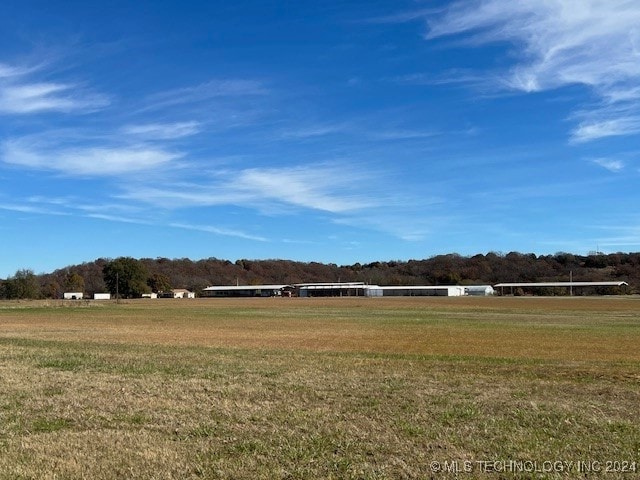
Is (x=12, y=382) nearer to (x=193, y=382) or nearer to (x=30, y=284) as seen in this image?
(x=193, y=382)

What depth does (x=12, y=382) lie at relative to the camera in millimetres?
15352

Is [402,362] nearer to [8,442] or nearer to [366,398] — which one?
[366,398]

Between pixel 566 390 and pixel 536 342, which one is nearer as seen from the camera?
pixel 566 390

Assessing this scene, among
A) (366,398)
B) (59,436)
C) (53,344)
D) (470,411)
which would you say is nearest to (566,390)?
(470,411)

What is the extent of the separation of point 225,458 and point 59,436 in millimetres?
3124

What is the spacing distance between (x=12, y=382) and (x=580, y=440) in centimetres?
1310

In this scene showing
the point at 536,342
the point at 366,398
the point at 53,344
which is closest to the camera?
the point at 366,398

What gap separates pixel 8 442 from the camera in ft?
31.3

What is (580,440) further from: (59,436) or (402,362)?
(402,362)

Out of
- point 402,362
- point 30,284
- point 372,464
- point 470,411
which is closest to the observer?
point 372,464

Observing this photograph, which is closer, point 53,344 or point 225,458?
point 225,458

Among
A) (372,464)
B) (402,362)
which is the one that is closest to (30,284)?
(402,362)

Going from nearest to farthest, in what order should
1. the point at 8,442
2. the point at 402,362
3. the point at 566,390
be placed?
the point at 8,442 → the point at 566,390 → the point at 402,362

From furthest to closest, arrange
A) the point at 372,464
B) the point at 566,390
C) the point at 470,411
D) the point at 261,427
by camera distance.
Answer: the point at 566,390, the point at 470,411, the point at 261,427, the point at 372,464
